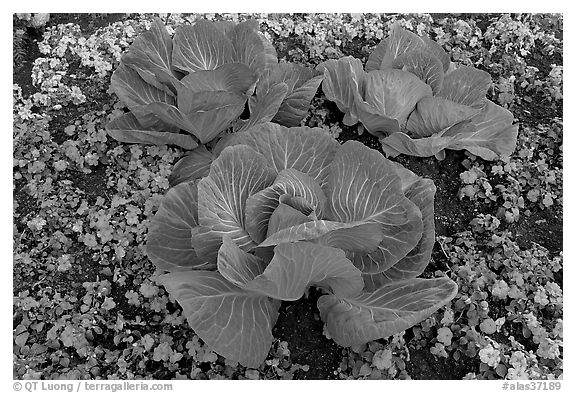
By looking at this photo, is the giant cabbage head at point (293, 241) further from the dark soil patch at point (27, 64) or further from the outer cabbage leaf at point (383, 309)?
the dark soil patch at point (27, 64)

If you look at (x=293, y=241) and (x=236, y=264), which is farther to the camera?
(x=236, y=264)

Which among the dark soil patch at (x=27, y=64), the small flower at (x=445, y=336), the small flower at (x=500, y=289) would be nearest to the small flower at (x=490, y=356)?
the small flower at (x=445, y=336)

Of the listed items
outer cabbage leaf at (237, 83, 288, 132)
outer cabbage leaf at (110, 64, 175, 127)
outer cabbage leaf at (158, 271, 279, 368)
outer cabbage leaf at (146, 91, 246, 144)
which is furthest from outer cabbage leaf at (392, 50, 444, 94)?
outer cabbage leaf at (158, 271, 279, 368)

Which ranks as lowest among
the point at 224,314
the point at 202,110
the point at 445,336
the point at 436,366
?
the point at 436,366

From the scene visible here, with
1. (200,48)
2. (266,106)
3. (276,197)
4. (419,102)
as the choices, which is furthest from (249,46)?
(276,197)

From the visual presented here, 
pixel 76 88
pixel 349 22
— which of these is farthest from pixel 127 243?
pixel 349 22

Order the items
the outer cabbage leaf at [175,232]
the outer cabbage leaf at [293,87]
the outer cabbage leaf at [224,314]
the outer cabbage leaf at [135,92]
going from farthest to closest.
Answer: the outer cabbage leaf at [293,87] < the outer cabbage leaf at [135,92] < the outer cabbage leaf at [175,232] < the outer cabbage leaf at [224,314]

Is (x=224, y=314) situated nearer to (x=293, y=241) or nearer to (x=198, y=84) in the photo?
(x=293, y=241)

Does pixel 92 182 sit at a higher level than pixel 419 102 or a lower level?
lower
